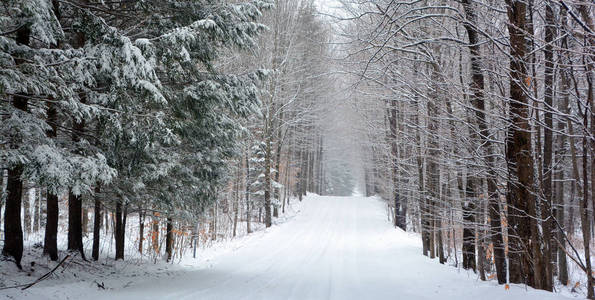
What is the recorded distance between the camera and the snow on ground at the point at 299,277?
6.10 meters

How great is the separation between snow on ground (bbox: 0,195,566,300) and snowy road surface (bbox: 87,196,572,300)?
0.02 metres

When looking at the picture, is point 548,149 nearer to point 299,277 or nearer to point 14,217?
point 299,277

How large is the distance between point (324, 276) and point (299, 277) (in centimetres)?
66

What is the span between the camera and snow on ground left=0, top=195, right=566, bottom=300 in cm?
610

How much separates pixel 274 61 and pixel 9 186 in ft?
49.7

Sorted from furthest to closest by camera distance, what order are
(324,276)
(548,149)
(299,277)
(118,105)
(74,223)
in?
1. (324,276)
2. (299,277)
3. (74,223)
4. (548,149)
5. (118,105)

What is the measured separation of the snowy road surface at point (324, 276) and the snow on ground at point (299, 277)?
0.02 m

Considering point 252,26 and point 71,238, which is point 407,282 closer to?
point 252,26

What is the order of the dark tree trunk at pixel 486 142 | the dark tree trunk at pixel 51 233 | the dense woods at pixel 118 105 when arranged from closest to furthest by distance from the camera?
the dense woods at pixel 118 105 < the dark tree trunk at pixel 486 142 < the dark tree trunk at pixel 51 233

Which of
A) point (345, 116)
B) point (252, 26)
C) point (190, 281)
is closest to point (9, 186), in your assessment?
point (190, 281)

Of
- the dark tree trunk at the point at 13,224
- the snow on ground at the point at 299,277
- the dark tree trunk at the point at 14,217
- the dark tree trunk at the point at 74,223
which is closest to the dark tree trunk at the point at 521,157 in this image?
the snow on ground at the point at 299,277

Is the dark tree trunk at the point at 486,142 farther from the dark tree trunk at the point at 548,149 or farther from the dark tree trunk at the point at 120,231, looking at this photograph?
the dark tree trunk at the point at 120,231

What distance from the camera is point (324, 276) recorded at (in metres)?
8.72

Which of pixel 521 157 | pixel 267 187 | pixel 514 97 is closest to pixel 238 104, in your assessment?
pixel 514 97
